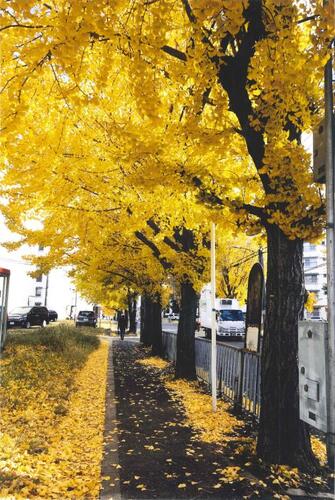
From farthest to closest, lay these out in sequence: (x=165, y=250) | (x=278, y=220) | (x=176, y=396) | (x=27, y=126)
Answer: (x=165, y=250) < (x=176, y=396) < (x=27, y=126) < (x=278, y=220)

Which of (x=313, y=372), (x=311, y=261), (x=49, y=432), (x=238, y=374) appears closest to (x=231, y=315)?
(x=238, y=374)

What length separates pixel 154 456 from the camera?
5.43m

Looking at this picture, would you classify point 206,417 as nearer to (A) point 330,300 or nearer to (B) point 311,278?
(A) point 330,300

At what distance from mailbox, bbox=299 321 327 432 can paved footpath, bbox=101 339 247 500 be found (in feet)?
3.84

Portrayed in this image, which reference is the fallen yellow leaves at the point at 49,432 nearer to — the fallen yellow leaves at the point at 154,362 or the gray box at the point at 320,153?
the gray box at the point at 320,153

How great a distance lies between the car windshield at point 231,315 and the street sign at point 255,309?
22.8m

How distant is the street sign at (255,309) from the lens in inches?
291

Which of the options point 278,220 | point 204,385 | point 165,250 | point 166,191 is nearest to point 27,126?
point 166,191

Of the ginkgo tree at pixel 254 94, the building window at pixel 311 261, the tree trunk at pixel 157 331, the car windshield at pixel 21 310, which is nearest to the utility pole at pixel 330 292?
the ginkgo tree at pixel 254 94

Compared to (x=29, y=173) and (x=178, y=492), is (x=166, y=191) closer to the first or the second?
(x=29, y=173)

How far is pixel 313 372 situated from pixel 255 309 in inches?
141

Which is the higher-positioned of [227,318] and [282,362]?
[227,318]

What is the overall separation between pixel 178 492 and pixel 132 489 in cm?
47

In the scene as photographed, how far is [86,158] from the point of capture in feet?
26.4
